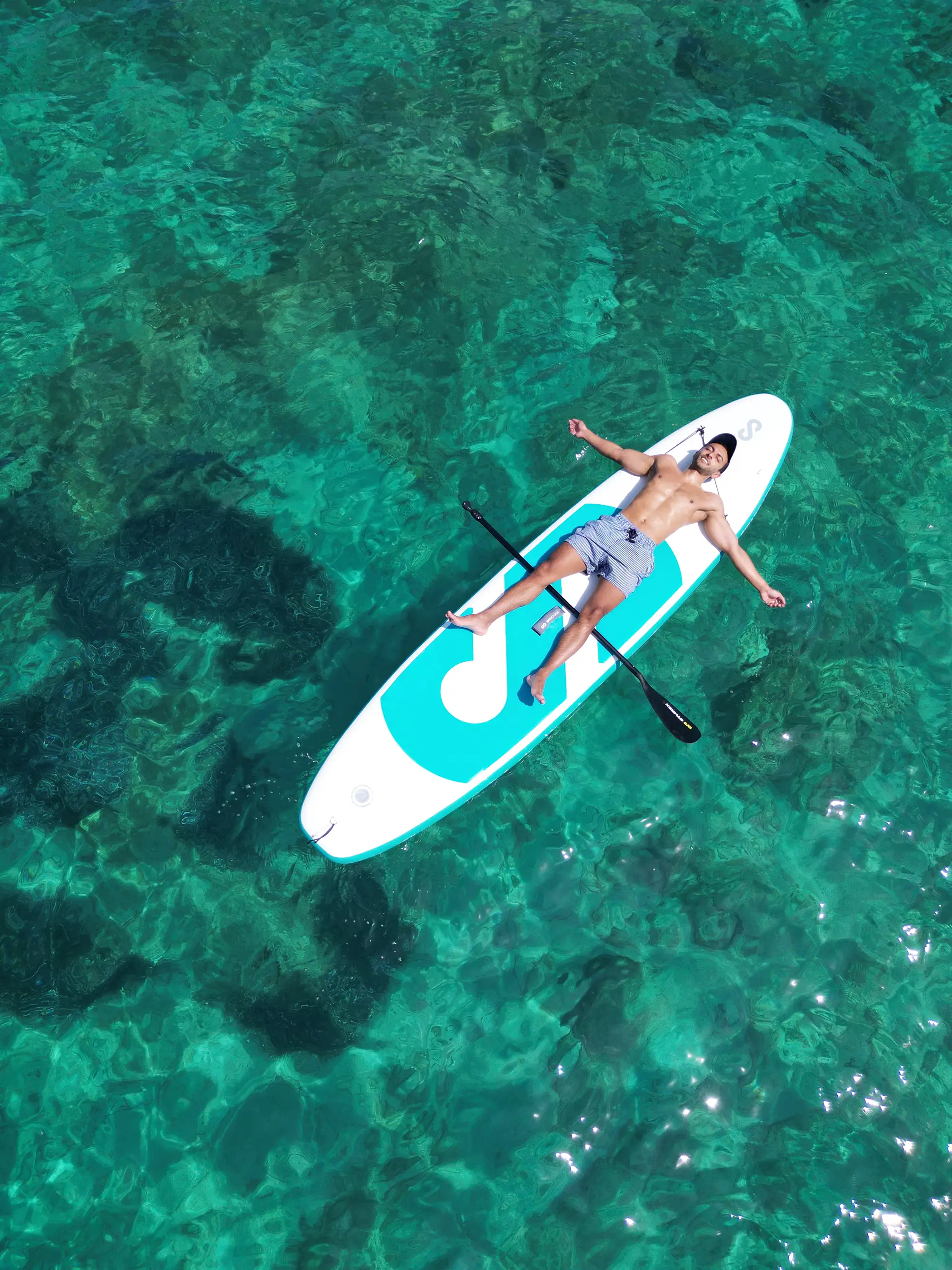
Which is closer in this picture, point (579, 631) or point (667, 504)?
point (579, 631)

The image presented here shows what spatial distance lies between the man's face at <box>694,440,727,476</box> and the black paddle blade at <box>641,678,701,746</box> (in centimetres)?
225

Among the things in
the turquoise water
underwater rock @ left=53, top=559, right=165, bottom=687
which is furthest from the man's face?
underwater rock @ left=53, top=559, right=165, bottom=687

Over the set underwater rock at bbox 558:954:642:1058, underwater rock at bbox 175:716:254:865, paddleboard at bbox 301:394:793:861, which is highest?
paddleboard at bbox 301:394:793:861

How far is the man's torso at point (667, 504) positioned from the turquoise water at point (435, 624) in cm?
90

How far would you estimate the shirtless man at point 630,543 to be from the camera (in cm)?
842

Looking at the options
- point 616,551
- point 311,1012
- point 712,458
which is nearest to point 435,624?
point 616,551

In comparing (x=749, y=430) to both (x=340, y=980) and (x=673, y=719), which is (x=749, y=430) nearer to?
(x=673, y=719)

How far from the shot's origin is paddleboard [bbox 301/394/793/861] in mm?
7879

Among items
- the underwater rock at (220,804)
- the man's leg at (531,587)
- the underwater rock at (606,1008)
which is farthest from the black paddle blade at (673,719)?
the underwater rock at (220,804)

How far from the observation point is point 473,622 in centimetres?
837

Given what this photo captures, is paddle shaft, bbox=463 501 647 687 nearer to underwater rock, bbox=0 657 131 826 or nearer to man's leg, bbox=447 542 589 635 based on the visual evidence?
man's leg, bbox=447 542 589 635

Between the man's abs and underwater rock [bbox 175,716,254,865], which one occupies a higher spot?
the man's abs

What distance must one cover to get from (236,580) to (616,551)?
391 centimetres

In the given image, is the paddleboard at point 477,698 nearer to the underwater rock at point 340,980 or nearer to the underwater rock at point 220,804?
the underwater rock at point 340,980
